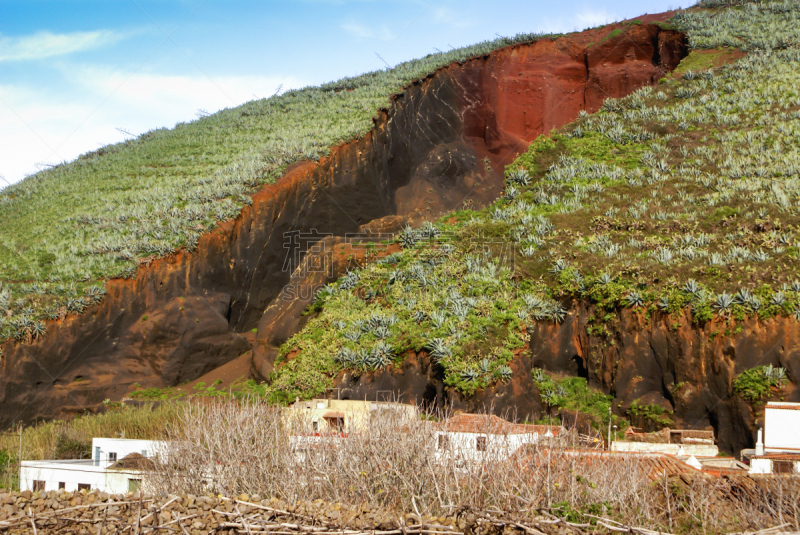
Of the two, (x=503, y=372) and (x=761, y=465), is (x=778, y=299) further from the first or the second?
(x=503, y=372)

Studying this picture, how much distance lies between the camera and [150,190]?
105ft

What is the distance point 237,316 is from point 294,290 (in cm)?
266

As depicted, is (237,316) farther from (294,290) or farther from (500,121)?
(500,121)

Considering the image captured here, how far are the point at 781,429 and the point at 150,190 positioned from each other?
26997mm

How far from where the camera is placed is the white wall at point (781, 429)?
14000 mm

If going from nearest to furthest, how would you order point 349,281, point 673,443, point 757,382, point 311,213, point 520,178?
point 757,382, point 673,443, point 349,281, point 520,178, point 311,213

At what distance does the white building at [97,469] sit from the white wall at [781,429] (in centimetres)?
1351

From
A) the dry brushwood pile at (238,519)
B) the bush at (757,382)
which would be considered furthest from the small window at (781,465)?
the dry brushwood pile at (238,519)

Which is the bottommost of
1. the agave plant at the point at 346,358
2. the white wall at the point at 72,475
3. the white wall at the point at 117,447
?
the white wall at the point at 72,475

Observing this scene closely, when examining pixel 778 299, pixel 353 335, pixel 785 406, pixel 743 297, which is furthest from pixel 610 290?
pixel 353 335

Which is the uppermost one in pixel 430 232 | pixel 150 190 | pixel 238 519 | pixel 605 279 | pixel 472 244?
pixel 150 190

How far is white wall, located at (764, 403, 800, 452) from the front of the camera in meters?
14.0

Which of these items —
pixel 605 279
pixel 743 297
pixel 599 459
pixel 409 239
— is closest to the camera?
pixel 599 459

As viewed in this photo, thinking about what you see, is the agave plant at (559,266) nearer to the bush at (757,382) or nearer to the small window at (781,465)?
the bush at (757,382)
